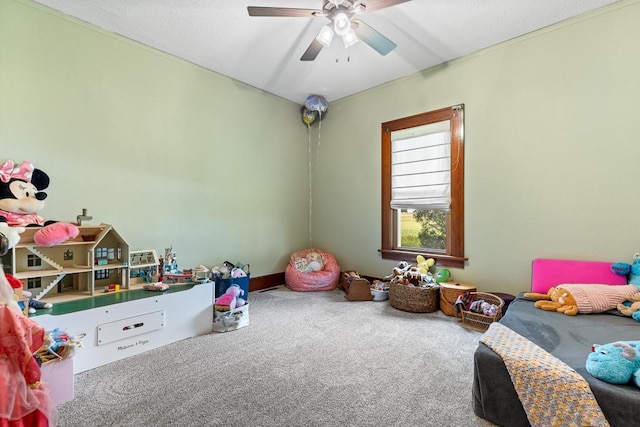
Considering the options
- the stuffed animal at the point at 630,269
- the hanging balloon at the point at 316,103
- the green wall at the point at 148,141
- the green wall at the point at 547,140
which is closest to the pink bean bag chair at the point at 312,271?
the green wall at the point at 148,141

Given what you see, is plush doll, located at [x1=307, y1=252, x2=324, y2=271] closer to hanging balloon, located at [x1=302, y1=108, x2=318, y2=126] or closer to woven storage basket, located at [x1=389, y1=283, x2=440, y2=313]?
woven storage basket, located at [x1=389, y1=283, x2=440, y2=313]

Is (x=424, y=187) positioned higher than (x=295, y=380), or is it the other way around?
(x=424, y=187)

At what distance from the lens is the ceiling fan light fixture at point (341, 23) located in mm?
2186

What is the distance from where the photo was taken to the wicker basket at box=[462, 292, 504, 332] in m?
2.52

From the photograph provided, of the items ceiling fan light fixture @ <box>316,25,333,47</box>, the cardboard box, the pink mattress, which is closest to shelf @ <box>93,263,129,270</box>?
the cardboard box

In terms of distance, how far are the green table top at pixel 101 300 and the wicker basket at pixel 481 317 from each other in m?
2.46

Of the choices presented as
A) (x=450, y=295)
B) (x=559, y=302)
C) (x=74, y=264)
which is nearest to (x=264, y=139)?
(x=74, y=264)

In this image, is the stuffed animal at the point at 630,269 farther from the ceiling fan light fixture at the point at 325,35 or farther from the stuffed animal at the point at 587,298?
the ceiling fan light fixture at the point at 325,35

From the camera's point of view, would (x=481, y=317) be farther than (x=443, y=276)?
No

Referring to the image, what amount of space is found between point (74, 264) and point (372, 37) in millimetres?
2959

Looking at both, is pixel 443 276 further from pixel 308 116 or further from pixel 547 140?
pixel 308 116

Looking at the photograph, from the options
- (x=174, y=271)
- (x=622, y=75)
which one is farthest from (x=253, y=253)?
(x=622, y=75)

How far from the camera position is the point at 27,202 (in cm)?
215

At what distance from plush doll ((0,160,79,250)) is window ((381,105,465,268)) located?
320cm
